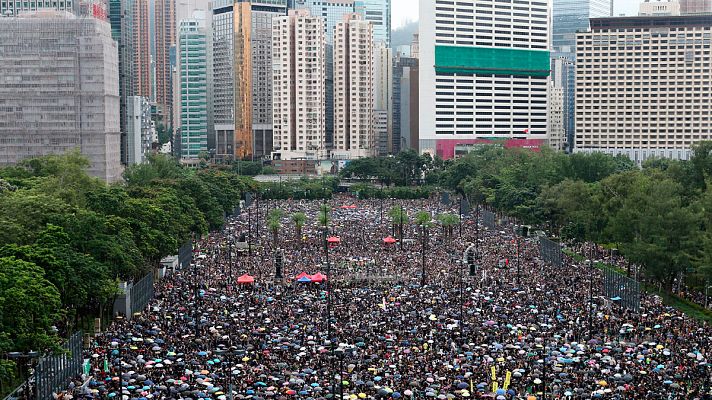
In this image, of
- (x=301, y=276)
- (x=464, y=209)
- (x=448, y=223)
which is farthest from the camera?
(x=464, y=209)

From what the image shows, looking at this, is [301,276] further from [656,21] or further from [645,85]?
[645,85]

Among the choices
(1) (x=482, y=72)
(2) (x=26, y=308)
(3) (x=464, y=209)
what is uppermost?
(1) (x=482, y=72)

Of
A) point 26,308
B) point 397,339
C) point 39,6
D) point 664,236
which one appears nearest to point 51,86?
point 39,6

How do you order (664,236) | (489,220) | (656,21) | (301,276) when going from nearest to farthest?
(664,236)
(301,276)
(489,220)
(656,21)

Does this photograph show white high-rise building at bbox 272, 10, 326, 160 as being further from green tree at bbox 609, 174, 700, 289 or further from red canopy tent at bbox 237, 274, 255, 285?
green tree at bbox 609, 174, 700, 289

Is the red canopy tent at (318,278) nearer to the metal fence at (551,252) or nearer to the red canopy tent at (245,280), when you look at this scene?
the red canopy tent at (245,280)

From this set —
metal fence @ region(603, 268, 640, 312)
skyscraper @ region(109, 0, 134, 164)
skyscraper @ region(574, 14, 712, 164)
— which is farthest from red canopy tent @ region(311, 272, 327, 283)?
skyscraper @ region(574, 14, 712, 164)

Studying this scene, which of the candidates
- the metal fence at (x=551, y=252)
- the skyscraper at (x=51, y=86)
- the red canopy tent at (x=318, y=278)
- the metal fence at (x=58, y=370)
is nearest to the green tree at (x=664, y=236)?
the metal fence at (x=551, y=252)
